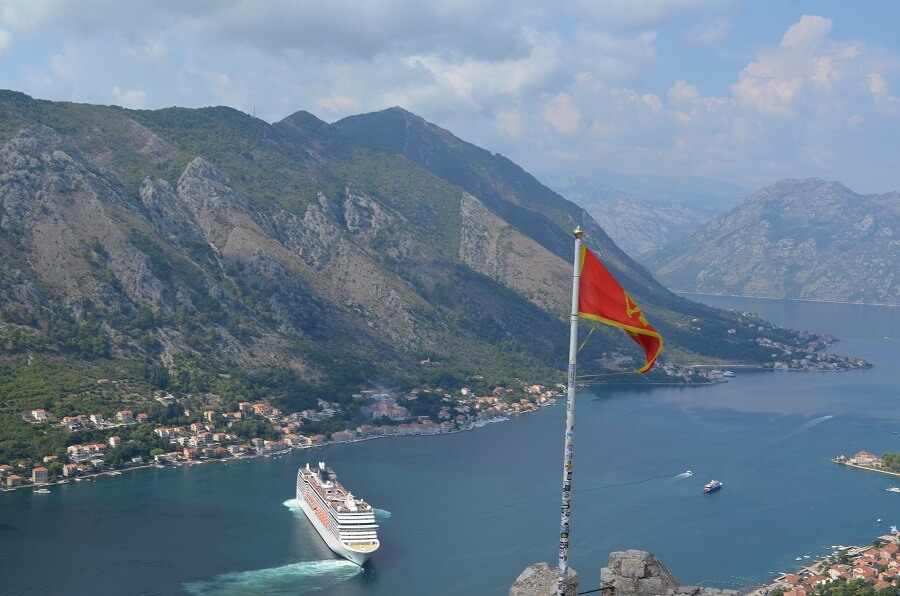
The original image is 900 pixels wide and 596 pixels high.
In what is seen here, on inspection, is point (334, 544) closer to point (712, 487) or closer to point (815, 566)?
point (815, 566)

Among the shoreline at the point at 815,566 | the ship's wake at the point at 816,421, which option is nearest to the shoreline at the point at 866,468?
the ship's wake at the point at 816,421

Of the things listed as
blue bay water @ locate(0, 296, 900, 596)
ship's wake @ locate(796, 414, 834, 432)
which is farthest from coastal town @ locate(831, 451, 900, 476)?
ship's wake @ locate(796, 414, 834, 432)

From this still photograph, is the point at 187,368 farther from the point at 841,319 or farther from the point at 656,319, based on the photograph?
→ the point at 841,319

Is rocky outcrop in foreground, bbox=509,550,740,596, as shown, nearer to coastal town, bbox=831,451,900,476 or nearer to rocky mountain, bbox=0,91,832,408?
rocky mountain, bbox=0,91,832,408

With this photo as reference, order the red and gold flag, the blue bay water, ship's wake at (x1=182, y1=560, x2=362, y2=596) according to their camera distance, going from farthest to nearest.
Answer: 1. the blue bay water
2. ship's wake at (x1=182, y1=560, x2=362, y2=596)
3. the red and gold flag

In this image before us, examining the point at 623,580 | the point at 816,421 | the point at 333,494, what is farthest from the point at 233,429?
the point at 623,580

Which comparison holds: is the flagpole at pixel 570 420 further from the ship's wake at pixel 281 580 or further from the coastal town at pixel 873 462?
the coastal town at pixel 873 462
